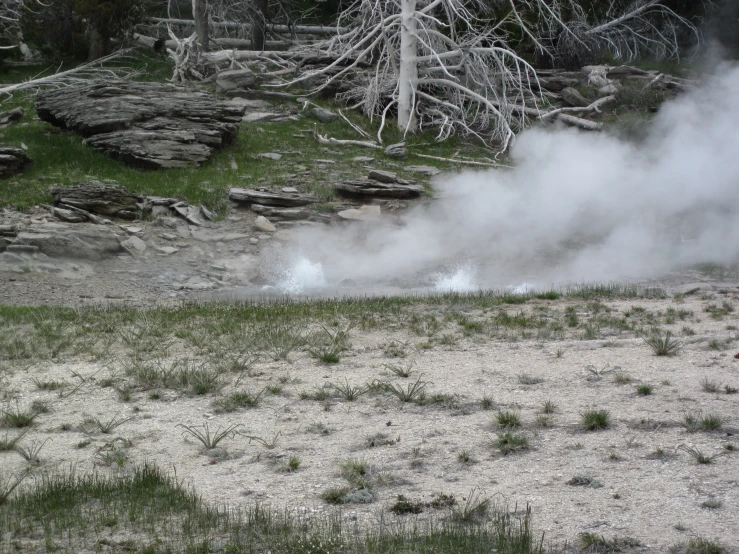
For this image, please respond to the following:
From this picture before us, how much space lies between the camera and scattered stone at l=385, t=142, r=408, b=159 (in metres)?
21.6

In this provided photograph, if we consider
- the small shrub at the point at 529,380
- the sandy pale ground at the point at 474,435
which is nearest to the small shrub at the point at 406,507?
the sandy pale ground at the point at 474,435

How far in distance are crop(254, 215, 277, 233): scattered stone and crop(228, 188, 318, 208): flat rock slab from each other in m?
0.69

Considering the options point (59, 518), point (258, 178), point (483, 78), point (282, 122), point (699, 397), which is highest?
point (483, 78)

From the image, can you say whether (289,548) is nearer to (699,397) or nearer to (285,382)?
(285,382)

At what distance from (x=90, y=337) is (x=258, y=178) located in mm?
9605

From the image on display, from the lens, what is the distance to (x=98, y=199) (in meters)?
16.0

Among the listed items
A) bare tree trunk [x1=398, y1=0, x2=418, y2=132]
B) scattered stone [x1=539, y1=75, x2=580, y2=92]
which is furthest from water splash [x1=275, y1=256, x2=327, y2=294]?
scattered stone [x1=539, y1=75, x2=580, y2=92]

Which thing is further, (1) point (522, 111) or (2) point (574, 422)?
(1) point (522, 111)

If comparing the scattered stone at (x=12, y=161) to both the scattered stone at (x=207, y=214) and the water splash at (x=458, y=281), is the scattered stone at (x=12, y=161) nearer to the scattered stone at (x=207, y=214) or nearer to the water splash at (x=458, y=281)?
the scattered stone at (x=207, y=214)

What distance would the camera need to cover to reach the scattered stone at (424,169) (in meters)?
20.4

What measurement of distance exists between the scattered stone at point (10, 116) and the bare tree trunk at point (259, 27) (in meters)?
9.42

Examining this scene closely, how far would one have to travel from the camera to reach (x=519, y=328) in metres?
10.1

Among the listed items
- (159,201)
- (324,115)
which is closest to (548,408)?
(159,201)

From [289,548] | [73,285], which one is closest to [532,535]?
[289,548]
